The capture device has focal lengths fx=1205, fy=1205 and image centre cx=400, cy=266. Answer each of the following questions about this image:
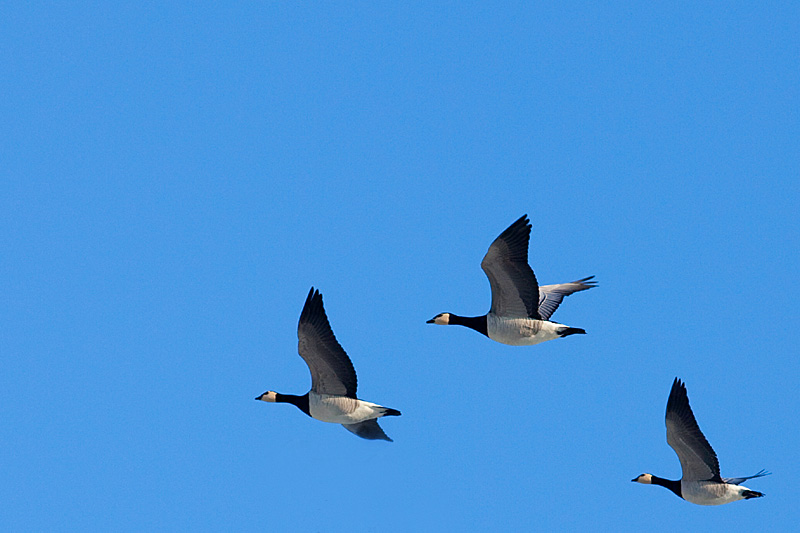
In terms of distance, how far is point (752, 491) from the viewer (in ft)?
77.9

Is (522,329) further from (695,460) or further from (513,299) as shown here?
(695,460)

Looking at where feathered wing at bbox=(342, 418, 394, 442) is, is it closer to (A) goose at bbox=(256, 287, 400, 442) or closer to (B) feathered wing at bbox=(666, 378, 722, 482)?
(A) goose at bbox=(256, 287, 400, 442)

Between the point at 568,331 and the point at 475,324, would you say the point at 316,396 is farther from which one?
the point at 568,331

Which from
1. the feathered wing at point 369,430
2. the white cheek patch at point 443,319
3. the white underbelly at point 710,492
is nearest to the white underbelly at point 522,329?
the white cheek patch at point 443,319

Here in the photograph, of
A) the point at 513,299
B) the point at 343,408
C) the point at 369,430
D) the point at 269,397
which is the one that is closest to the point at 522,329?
the point at 513,299

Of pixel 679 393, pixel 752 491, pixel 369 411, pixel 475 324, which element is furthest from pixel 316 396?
pixel 752 491

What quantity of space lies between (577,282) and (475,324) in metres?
4.90

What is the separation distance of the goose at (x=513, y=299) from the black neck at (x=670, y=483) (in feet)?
14.9

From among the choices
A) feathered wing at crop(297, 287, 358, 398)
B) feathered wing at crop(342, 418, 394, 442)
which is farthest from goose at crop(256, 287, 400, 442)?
feathered wing at crop(342, 418, 394, 442)

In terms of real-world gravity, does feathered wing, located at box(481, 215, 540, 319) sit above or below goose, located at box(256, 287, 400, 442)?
above

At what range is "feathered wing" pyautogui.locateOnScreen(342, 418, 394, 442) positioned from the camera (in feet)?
81.4

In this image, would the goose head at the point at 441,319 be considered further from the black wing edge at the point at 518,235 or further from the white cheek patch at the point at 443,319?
the black wing edge at the point at 518,235

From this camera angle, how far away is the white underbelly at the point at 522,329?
909 inches

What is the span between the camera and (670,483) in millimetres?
25172
